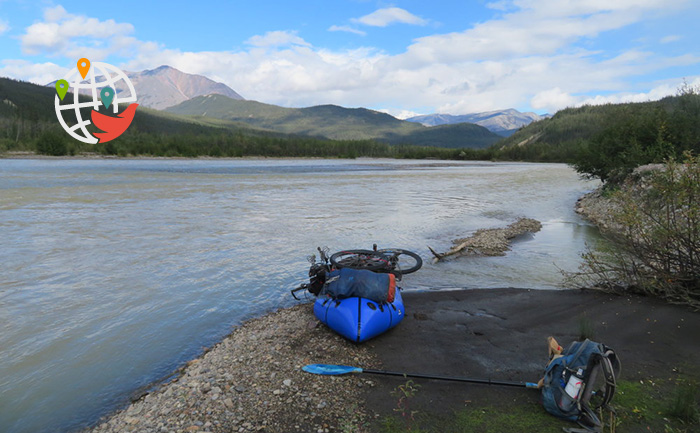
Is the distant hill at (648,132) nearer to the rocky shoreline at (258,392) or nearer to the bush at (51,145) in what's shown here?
the rocky shoreline at (258,392)

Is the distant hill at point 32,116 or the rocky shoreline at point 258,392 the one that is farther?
the distant hill at point 32,116

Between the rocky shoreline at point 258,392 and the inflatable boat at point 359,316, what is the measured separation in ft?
0.78

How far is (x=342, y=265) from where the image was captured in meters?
9.48

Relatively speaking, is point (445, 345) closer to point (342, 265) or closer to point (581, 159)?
point (342, 265)

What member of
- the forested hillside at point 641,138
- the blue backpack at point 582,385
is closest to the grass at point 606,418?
the blue backpack at point 582,385

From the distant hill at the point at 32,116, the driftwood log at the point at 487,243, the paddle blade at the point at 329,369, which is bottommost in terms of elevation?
the paddle blade at the point at 329,369

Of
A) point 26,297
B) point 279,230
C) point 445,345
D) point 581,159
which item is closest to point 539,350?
point 445,345

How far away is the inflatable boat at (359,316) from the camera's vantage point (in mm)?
6992

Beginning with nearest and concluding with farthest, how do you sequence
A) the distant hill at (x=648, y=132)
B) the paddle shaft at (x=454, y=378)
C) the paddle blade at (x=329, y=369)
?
1. the paddle shaft at (x=454, y=378)
2. the paddle blade at (x=329, y=369)
3. the distant hill at (x=648, y=132)

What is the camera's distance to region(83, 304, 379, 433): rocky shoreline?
4938 millimetres

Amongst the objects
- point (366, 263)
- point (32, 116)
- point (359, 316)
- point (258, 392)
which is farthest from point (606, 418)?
point (32, 116)

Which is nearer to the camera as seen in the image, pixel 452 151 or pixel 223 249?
pixel 223 249

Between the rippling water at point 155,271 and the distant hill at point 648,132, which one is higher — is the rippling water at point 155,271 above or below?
below

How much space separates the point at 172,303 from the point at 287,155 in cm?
12870
